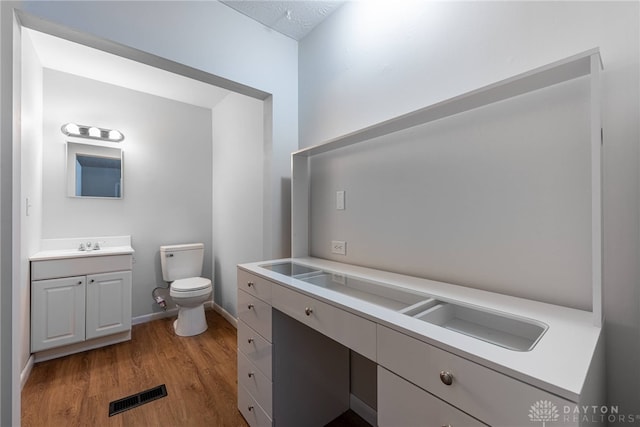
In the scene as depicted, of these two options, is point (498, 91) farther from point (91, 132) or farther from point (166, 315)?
point (166, 315)

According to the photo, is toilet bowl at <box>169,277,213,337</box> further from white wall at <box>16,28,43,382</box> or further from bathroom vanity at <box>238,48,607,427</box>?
bathroom vanity at <box>238,48,607,427</box>

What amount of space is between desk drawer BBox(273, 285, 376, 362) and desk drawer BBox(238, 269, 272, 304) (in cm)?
11

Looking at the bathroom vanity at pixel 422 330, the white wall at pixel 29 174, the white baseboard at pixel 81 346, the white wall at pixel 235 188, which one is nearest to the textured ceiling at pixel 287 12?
the white wall at pixel 235 188

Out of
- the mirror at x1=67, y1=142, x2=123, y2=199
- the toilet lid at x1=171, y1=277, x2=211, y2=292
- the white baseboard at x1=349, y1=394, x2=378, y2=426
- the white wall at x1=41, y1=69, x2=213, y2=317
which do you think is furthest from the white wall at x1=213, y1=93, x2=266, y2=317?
the white baseboard at x1=349, y1=394, x2=378, y2=426

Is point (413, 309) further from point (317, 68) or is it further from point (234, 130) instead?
point (234, 130)

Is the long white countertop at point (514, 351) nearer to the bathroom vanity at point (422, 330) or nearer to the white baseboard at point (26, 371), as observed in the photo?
the bathroom vanity at point (422, 330)

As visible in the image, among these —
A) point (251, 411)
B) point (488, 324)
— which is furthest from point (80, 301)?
point (488, 324)

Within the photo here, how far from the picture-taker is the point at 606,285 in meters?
0.89

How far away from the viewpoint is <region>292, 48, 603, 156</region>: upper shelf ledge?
0.83 m

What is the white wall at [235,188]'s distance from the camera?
2.58 m

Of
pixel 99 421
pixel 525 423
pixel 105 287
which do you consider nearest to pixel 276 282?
pixel 525 423

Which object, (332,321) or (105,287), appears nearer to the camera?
(332,321)

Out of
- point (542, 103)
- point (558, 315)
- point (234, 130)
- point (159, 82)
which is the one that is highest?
point (159, 82)

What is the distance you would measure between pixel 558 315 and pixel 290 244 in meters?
1.64
